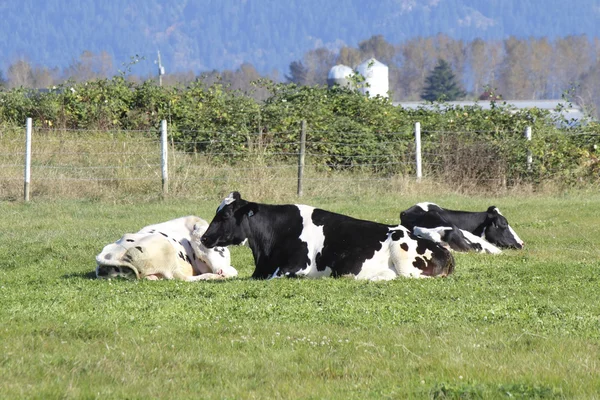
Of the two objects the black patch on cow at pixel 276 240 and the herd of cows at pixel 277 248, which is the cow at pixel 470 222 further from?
the black patch on cow at pixel 276 240

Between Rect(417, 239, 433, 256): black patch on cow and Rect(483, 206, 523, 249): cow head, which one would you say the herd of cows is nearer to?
Rect(417, 239, 433, 256): black patch on cow

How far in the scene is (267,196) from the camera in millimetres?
22516

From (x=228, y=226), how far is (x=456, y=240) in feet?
12.5

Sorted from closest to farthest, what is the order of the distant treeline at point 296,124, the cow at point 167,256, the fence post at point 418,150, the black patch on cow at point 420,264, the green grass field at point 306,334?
the green grass field at point 306,334
the black patch on cow at point 420,264
the cow at point 167,256
the fence post at point 418,150
the distant treeline at point 296,124

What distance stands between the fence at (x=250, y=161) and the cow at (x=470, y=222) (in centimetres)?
781

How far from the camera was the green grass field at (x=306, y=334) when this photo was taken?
637 centimetres

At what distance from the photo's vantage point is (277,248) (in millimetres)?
11820

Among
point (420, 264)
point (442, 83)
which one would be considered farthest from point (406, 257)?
point (442, 83)

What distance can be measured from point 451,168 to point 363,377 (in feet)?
62.5

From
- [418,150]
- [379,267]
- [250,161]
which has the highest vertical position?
[418,150]

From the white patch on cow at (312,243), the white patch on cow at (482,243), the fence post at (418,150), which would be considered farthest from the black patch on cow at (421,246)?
the fence post at (418,150)

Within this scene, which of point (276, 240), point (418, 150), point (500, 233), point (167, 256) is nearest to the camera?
point (167, 256)

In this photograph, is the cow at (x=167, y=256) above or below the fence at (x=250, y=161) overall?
below

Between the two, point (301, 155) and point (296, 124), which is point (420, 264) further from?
point (296, 124)
